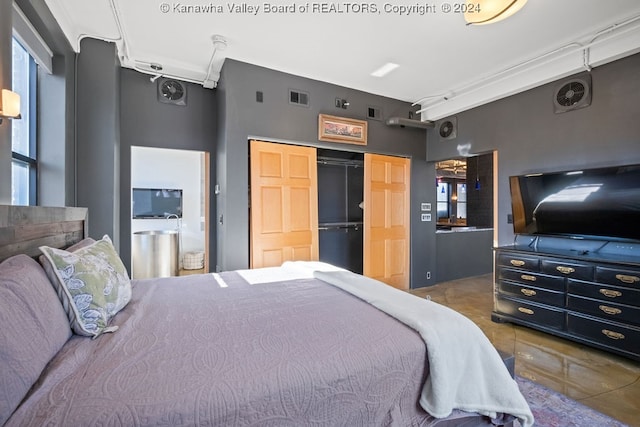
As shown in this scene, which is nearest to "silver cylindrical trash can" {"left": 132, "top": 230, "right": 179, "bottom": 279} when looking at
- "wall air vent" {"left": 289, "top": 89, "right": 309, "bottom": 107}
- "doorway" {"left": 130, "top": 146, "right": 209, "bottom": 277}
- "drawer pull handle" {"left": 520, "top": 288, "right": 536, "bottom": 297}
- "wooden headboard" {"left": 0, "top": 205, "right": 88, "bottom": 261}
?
"doorway" {"left": 130, "top": 146, "right": 209, "bottom": 277}

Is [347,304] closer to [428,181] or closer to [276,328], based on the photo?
[276,328]

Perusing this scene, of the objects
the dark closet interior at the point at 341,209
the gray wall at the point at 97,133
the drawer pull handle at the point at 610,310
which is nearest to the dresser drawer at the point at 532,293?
the drawer pull handle at the point at 610,310

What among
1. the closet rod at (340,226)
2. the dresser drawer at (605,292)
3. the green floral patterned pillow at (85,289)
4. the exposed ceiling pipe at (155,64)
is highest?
the exposed ceiling pipe at (155,64)

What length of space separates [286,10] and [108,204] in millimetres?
2495

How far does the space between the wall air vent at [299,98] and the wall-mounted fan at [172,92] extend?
135 cm

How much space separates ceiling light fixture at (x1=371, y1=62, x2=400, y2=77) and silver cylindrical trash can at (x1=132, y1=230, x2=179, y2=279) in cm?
394

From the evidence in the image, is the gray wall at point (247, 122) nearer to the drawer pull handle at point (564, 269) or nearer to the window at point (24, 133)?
the window at point (24, 133)

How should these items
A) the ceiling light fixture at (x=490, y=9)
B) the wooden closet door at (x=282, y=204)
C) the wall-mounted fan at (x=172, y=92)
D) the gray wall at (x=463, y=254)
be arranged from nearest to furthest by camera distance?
1. the ceiling light fixture at (x=490, y=9)
2. the wooden closet door at (x=282, y=204)
3. the wall-mounted fan at (x=172, y=92)
4. the gray wall at (x=463, y=254)

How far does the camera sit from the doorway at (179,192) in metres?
5.57

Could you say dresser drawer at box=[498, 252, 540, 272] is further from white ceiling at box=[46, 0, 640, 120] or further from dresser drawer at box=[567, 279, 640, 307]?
white ceiling at box=[46, 0, 640, 120]

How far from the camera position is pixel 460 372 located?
1.23 m

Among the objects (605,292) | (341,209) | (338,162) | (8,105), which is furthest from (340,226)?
(8,105)

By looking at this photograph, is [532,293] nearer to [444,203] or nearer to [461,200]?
[444,203]

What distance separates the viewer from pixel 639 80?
270 cm
